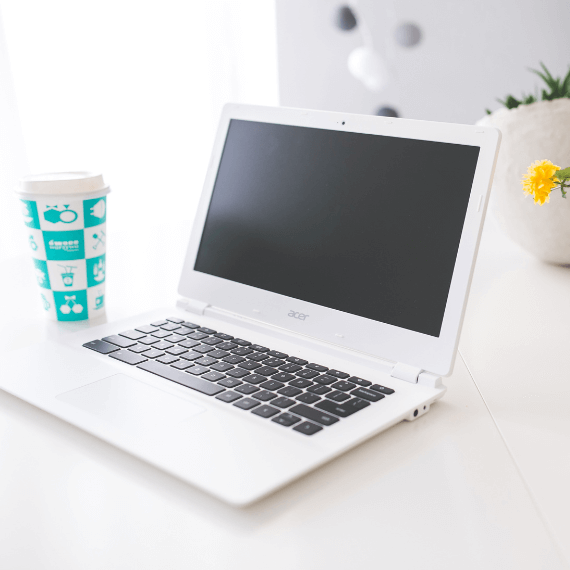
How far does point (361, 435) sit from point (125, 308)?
521mm

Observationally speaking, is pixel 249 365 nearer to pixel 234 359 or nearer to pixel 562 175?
pixel 234 359

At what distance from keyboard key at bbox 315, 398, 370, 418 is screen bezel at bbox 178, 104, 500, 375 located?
10cm

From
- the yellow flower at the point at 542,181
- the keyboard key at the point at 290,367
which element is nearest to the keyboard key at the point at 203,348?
the keyboard key at the point at 290,367

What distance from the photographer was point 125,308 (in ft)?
3.18

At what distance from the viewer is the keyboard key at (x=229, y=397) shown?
2.07 feet

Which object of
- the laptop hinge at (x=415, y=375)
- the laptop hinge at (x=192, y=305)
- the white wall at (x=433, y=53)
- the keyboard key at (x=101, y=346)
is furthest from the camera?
the white wall at (x=433, y=53)

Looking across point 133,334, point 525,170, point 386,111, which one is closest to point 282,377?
point 133,334

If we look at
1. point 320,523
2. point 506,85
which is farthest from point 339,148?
point 506,85

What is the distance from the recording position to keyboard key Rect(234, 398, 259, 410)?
61cm

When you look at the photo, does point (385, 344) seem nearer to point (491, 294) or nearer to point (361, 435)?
point (361, 435)

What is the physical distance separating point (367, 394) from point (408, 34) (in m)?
2.37

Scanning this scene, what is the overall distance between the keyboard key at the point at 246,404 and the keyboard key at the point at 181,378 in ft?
0.12

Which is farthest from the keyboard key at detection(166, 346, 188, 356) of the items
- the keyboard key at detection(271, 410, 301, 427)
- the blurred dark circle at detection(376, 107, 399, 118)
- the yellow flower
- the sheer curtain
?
the blurred dark circle at detection(376, 107, 399, 118)

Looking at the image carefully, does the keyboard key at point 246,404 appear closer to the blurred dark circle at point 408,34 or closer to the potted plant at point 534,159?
the potted plant at point 534,159
